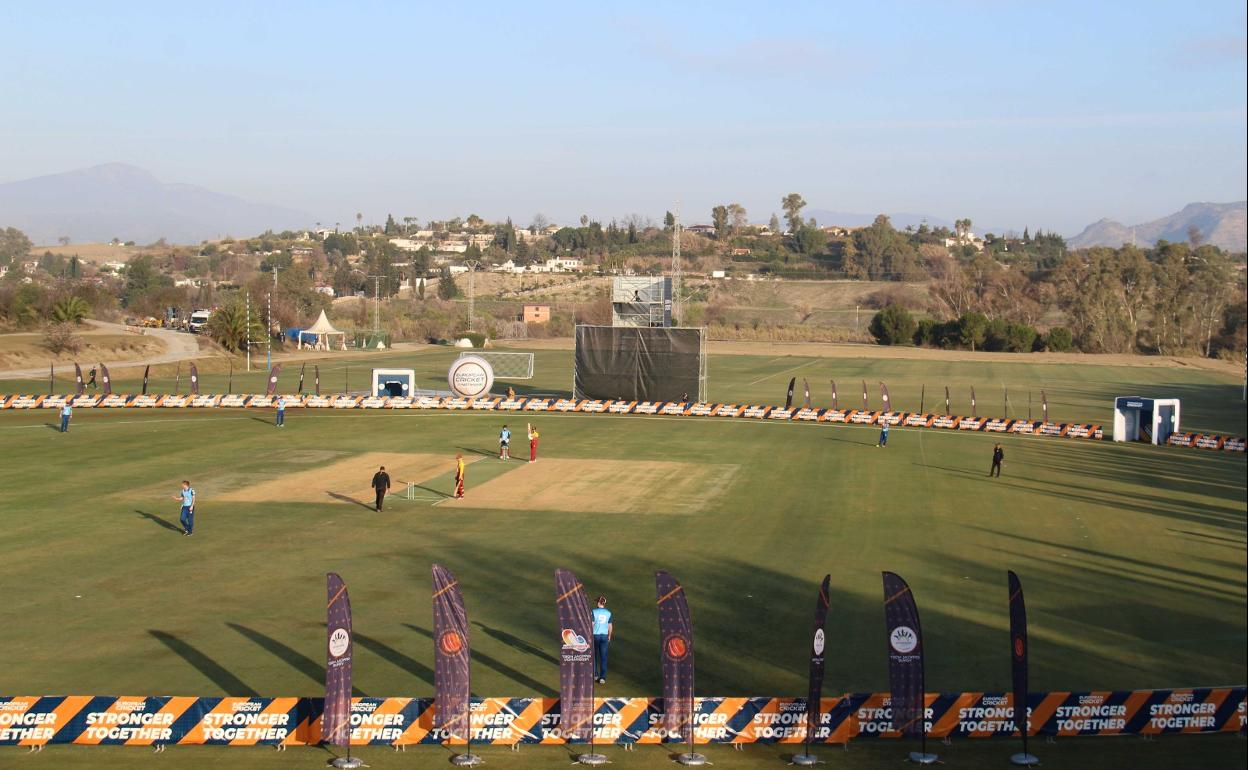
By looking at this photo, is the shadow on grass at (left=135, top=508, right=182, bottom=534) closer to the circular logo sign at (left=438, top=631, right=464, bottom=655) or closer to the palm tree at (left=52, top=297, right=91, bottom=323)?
the circular logo sign at (left=438, top=631, right=464, bottom=655)

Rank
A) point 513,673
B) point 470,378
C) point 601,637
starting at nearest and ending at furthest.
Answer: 1. point 601,637
2. point 513,673
3. point 470,378

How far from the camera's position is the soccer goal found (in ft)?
289

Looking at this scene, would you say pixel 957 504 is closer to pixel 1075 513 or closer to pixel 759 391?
pixel 1075 513

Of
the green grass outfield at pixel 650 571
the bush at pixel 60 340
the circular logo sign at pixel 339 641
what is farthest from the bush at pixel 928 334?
the circular logo sign at pixel 339 641

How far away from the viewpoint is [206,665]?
20297 millimetres

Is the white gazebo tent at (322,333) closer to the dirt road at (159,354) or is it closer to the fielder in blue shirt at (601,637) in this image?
the dirt road at (159,354)

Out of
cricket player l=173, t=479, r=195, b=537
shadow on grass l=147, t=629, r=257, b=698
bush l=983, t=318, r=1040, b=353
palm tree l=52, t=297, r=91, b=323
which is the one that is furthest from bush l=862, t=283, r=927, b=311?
shadow on grass l=147, t=629, r=257, b=698

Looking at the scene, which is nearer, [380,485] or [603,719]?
[603,719]

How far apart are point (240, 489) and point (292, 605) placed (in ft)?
50.9

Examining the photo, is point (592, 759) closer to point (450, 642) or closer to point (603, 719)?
point (603, 719)

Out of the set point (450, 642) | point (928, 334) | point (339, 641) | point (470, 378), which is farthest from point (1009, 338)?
point (339, 641)

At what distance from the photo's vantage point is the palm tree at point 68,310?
A: 96.8 meters

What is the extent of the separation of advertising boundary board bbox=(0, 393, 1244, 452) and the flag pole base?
45598 mm

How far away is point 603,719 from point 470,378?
50.4 meters
